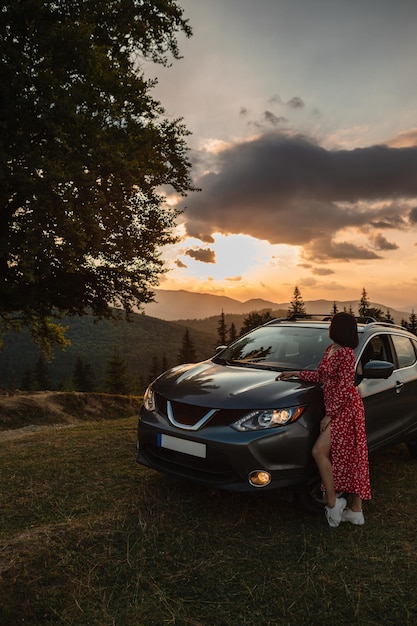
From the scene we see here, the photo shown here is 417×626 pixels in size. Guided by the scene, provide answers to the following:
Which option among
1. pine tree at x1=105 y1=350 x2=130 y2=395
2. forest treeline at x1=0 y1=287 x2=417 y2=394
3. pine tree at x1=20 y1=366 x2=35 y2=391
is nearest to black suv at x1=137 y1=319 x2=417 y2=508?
forest treeline at x1=0 y1=287 x2=417 y2=394

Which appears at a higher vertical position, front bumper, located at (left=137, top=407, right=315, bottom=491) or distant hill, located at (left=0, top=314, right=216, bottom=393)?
front bumper, located at (left=137, top=407, right=315, bottom=491)

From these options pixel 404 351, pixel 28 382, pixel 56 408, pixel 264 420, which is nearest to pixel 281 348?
pixel 264 420

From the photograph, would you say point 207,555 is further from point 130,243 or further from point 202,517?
point 130,243

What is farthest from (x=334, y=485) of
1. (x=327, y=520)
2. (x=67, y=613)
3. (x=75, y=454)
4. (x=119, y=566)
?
(x=75, y=454)

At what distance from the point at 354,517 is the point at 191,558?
1604 millimetres

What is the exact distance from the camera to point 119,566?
3492 millimetres

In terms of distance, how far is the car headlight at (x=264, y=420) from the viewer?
159 inches

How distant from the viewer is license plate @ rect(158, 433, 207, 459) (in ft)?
13.5

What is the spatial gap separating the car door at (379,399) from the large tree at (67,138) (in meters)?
8.52

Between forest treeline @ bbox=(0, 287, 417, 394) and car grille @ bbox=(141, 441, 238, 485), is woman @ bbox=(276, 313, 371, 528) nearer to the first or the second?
car grille @ bbox=(141, 441, 238, 485)

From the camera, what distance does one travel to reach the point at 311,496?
14.4 feet

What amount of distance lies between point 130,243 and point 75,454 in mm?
8951

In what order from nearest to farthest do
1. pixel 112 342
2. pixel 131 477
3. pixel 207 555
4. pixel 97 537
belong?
1. pixel 207 555
2. pixel 97 537
3. pixel 131 477
4. pixel 112 342

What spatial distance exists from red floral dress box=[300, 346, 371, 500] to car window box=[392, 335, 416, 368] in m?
1.99
